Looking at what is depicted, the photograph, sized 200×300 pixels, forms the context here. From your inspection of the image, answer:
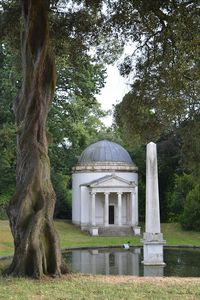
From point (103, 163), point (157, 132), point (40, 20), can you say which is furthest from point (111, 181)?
point (40, 20)

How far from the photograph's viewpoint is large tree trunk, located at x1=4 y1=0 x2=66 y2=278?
1205 cm

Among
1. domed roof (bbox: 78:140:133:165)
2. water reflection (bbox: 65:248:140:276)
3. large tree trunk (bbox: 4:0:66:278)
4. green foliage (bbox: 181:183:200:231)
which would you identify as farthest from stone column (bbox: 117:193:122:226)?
large tree trunk (bbox: 4:0:66:278)

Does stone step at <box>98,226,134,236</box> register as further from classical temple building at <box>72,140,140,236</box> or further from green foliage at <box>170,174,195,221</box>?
green foliage at <box>170,174,195,221</box>

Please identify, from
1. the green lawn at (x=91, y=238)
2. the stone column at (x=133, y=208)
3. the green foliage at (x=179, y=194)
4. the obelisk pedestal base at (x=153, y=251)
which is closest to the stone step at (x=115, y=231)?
the stone column at (x=133, y=208)

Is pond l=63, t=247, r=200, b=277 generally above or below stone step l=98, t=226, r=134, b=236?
below

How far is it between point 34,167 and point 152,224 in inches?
496

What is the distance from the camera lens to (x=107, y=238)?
4041cm

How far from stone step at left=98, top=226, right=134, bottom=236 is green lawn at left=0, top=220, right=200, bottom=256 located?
1604mm

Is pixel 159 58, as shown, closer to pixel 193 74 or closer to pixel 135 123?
pixel 193 74

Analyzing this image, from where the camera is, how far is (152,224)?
24250 mm

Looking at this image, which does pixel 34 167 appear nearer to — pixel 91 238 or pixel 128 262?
pixel 128 262

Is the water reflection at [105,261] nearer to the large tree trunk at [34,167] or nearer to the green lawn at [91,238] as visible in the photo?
the green lawn at [91,238]

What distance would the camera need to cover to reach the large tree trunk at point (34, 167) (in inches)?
474

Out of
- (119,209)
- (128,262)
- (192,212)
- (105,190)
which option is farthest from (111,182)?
(128,262)
